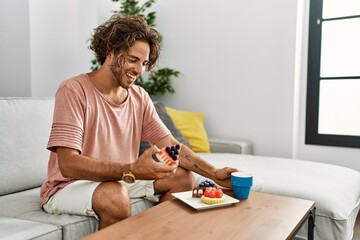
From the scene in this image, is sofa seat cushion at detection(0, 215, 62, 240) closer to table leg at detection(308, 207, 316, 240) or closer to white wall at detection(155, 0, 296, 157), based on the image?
table leg at detection(308, 207, 316, 240)

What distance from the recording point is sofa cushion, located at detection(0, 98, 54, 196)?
5.71ft

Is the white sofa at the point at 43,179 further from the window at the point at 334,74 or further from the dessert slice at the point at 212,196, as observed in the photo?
the window at the point at 334,74

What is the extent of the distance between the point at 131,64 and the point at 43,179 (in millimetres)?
830

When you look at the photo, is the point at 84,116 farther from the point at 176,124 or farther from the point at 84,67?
A: the point at 84,67

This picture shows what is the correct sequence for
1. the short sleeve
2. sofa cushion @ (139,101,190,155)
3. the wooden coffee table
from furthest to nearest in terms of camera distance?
sofa cushion @ (139,101,190,155), the short sleeve, the wooden coffee table

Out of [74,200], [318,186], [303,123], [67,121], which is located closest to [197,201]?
[74,200]

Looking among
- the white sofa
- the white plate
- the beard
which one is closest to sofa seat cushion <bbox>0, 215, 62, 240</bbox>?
the white sofa

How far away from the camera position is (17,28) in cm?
254

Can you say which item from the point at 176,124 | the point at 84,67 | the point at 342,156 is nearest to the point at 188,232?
the point at 176,124

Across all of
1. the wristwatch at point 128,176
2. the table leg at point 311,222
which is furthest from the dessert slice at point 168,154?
the table leg at point 311,222

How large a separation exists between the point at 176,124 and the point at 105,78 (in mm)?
1220

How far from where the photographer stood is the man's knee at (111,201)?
1.26 metres

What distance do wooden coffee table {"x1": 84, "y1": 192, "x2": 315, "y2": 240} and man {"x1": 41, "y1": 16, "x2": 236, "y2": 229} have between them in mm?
138

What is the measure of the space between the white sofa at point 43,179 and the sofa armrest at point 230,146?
41 centimetres
